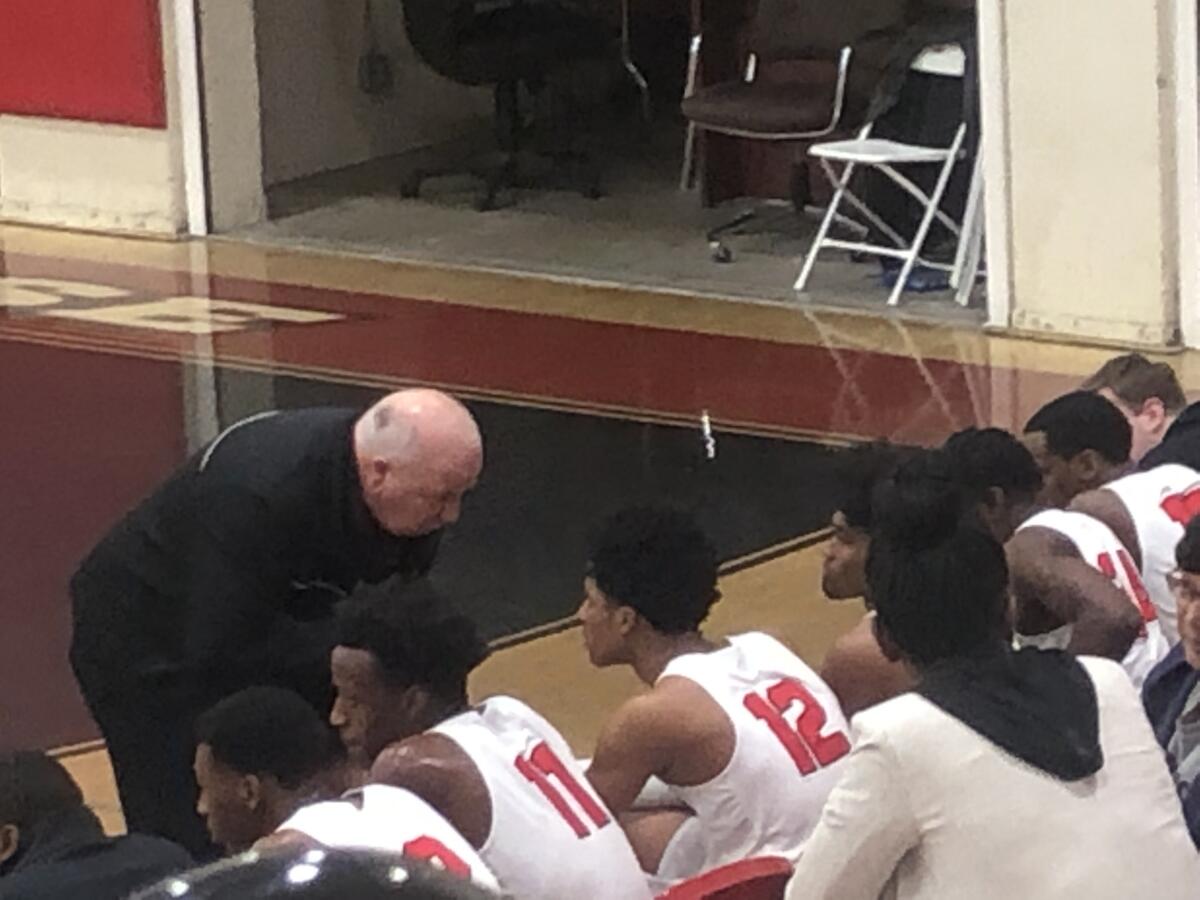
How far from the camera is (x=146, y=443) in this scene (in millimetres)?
7371

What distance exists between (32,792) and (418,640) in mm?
625

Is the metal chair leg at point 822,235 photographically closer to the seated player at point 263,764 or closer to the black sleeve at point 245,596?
the black sleeve at point 245,596

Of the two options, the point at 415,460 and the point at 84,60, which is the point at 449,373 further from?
the point at 415,460

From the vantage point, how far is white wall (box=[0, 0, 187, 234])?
10633 millimetres

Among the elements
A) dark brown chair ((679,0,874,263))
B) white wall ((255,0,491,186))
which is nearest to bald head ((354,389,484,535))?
dark brown chair ((679,0,874,263))

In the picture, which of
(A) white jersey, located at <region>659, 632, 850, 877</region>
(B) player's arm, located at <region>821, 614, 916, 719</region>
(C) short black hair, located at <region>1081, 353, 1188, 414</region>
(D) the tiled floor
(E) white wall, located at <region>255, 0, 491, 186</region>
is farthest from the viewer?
(E) white wall, located at <region>255, 0, 491, 186</region>

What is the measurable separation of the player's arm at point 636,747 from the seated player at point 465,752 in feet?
0.35

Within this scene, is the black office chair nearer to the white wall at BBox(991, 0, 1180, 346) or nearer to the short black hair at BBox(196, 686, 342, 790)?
the white wall at BBox(991, 0, 1180, 346)

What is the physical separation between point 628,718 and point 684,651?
24cm

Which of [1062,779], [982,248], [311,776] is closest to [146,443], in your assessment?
[982,248]

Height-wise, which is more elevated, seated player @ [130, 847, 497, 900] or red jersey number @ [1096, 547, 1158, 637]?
seated player @ [130, 847, 497, 900]

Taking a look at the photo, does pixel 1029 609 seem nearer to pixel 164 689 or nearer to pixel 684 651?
pixel 684 651

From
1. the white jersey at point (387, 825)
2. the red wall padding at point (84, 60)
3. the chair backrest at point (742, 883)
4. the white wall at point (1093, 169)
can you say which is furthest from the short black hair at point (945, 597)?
the red wall padding at point (84, 60)

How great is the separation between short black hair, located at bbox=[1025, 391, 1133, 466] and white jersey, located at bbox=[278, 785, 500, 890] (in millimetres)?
1925
